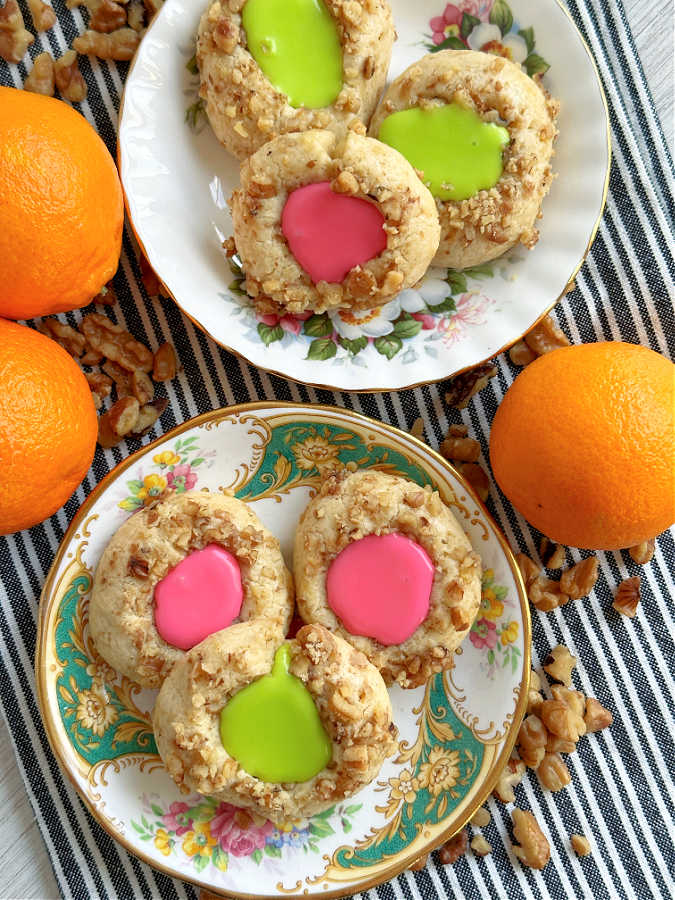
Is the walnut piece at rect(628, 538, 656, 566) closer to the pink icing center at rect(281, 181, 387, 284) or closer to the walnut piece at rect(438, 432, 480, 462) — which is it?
the walnut piece at rect(438, 432, 480, 462)

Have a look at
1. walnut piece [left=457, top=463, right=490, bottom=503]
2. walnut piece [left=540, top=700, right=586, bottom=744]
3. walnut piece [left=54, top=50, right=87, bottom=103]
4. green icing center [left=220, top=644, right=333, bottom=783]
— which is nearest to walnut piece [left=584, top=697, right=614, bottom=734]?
walnut piece [left=540, top=700, right=586, bottom=744]

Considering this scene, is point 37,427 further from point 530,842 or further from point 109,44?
point 530,842

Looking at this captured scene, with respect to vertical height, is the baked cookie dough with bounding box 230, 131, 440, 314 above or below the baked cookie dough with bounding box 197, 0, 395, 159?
below

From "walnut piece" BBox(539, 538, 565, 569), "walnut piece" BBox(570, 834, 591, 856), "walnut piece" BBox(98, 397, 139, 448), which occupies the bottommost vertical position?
"walnut piece" BBox(570, 834, 591, 856)

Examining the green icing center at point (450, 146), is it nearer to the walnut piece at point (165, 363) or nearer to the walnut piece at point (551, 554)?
the walnut piece at point (165, 363)

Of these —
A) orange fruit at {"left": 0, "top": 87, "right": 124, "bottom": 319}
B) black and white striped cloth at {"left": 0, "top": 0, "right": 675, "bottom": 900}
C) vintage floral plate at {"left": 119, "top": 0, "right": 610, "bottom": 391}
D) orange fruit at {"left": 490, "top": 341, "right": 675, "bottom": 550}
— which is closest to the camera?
orange fruit at {"left": 0, "top": 87, "right": 124, "bottom": 319}

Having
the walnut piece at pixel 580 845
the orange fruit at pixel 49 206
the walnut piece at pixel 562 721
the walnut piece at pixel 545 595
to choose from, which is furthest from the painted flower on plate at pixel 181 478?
the walnut piece at pixel 580 845

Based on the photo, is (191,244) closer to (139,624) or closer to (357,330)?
(357,330)
